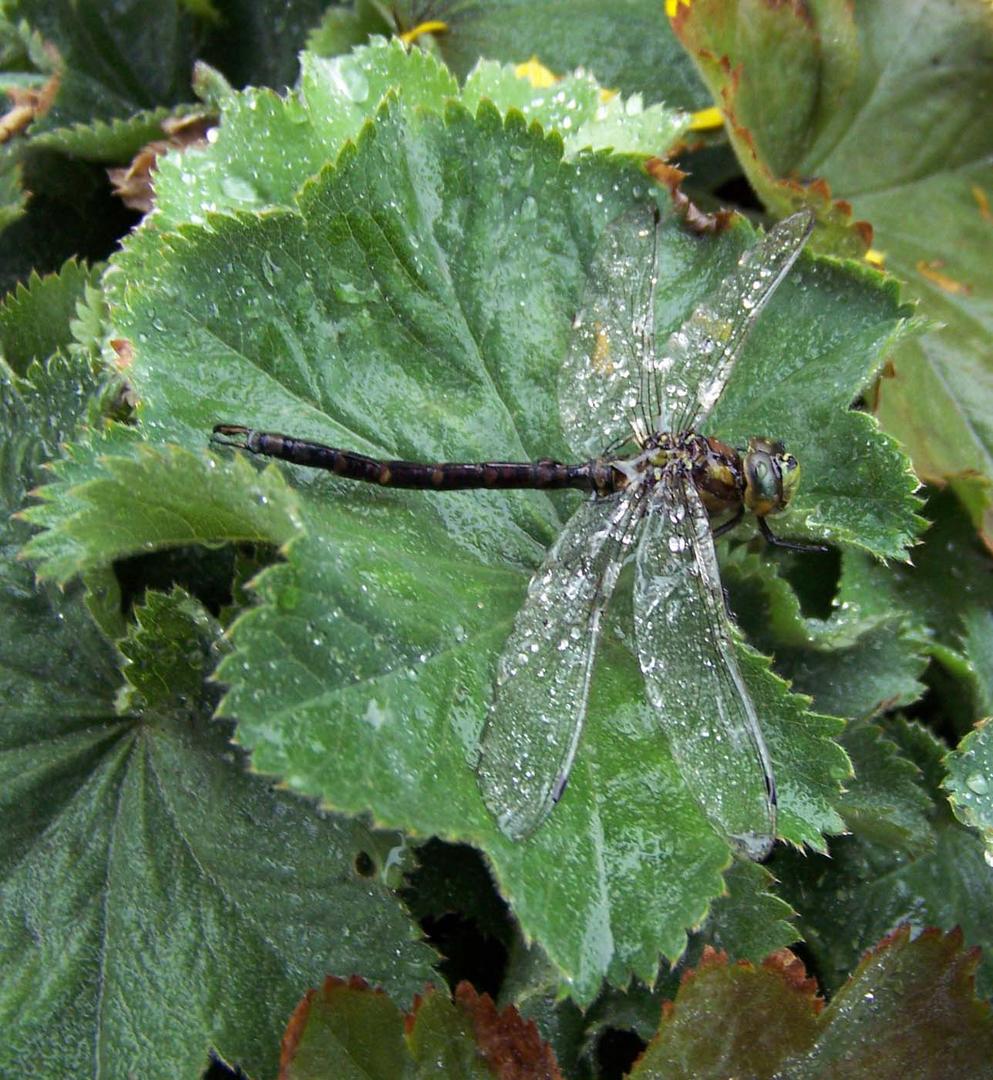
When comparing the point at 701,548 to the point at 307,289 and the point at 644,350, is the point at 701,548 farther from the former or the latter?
the point at 307,289

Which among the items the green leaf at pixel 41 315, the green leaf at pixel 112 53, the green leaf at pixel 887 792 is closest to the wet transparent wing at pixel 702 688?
the green leaf at pixel 887 792

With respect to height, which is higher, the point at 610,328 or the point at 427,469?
the point at 610,328

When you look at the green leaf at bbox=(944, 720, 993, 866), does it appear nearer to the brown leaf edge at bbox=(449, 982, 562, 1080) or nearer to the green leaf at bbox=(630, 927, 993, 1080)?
the green leaf at bbox=(630, 927, 993, 1080)

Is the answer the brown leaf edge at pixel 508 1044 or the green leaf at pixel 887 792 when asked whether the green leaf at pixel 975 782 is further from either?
the brown leaf edge at pixel 508 1044

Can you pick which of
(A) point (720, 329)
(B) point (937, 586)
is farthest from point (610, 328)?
(B) point (937, 586)

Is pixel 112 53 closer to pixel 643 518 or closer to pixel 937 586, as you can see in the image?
pixel 643 518

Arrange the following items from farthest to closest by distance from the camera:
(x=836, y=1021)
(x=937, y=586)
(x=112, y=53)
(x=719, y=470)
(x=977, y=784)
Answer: (x=112, y=53)
(x=937, y=586)
(x=719, y=470)
(x=977, y=784)
(x=836, y=1021)

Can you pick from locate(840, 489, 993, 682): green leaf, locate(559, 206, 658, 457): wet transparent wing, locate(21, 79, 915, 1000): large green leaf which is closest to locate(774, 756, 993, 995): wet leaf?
locate(840, 489, 993, 682): green leaf
